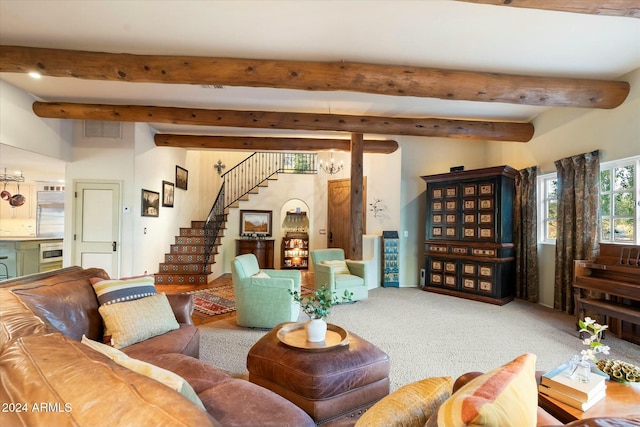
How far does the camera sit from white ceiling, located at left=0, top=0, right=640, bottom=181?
2.55m

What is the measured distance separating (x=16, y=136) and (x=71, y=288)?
3.67 metres

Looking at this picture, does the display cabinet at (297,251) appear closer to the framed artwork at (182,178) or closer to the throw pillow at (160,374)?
the framed artwork at (182,178)

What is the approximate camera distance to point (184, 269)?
6512 millimetres

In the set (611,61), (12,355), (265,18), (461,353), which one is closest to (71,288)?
(12,355)

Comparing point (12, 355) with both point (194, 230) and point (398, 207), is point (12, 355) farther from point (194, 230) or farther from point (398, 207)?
point (194, 230)

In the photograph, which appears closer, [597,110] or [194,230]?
[597,110]

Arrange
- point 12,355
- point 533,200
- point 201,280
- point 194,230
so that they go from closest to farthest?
1. point 12,355
2. point 533,200
3. point 201,280
4. point 194,230

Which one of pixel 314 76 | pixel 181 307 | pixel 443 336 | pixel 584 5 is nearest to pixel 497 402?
pixel 181 307

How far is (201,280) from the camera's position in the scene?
6.28 meters

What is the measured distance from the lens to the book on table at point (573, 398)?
1.48 m

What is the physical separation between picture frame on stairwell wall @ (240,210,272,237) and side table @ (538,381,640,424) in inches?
291

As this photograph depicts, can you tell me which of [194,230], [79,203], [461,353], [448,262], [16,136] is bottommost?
[461,353]

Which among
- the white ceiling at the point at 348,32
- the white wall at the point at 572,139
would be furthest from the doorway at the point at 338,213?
the white ceiling at the point at 348,32

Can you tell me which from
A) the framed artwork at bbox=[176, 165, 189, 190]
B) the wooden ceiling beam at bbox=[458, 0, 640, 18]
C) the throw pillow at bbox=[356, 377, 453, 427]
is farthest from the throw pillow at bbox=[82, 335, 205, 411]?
the framed artwork at bbox=[176, 165, 189, 190]
